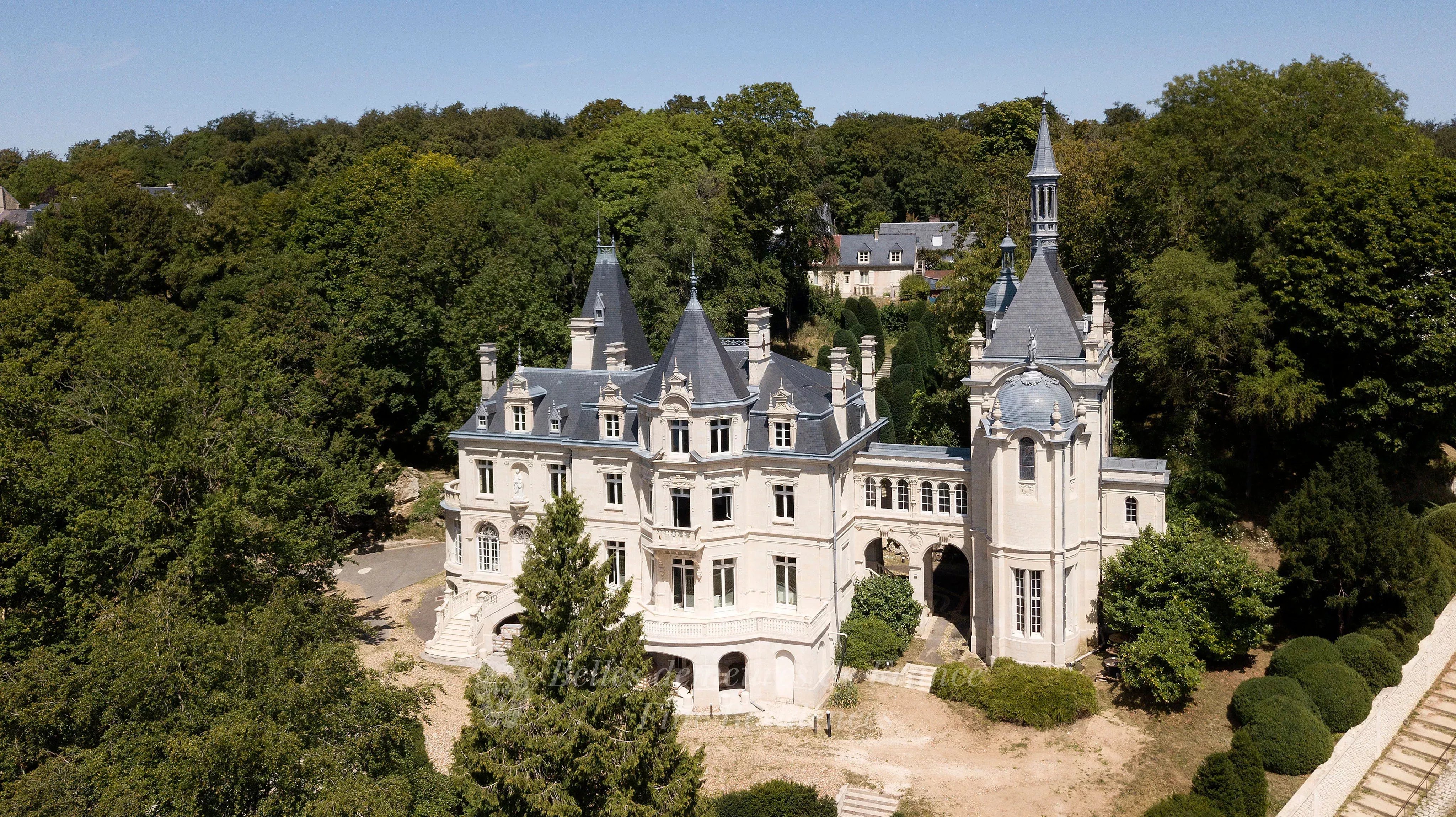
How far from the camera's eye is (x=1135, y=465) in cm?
4291

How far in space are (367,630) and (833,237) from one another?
5548 cm

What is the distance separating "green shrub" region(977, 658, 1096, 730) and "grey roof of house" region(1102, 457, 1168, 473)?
7.67m

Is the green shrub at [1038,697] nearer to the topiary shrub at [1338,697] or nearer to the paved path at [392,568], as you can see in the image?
the topiary shrub at [1338,697]

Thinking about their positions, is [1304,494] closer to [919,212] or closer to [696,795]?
[696,795]

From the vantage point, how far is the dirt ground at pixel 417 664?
120ft

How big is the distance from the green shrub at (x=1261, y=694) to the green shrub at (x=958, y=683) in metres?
7.94

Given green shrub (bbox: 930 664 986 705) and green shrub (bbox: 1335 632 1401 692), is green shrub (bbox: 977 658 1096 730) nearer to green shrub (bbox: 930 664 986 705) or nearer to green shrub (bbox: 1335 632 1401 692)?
green shrub (bbox: 930 664 986 705)

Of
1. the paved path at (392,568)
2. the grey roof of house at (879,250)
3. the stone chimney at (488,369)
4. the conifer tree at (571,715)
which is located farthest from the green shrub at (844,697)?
the grey roof of house at (879,250)

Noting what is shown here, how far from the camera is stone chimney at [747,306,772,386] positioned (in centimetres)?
4306

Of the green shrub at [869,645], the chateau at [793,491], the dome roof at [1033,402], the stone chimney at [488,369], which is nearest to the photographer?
the dome roof at [1033,402]

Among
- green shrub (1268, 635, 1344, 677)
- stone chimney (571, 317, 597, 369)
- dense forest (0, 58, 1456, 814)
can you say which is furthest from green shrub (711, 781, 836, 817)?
stone chimney (571, 317, 597, 369)

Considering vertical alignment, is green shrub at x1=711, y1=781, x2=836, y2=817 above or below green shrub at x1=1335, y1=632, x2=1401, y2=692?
below

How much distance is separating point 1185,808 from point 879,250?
65.7 m

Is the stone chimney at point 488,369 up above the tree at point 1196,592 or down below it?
above
